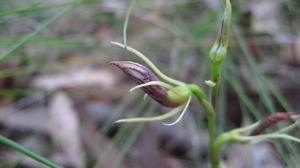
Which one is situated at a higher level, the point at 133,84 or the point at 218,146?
the point at 218,146

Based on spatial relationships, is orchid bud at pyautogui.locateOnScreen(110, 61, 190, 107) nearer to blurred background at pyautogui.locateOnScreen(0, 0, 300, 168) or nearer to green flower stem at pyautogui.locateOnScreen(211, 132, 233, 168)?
green flower stem at pyautogui.locateOnScreen(211, 132, 233, 168)

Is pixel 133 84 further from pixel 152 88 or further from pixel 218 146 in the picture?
pixel 152 88

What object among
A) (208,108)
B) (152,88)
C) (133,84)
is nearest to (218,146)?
(208,108)

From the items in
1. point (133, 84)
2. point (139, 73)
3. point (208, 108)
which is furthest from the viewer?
point (133, 84)

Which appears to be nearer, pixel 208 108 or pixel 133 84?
pixel 208 108

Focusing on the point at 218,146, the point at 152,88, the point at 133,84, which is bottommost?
the point at 133,84

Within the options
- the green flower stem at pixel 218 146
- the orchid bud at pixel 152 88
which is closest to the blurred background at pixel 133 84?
the green flower stem at pixel 218 146

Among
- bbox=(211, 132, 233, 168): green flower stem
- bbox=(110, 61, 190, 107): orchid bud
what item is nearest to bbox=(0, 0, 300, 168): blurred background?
bbox=(211, 132, 233, 168): green flower stem
